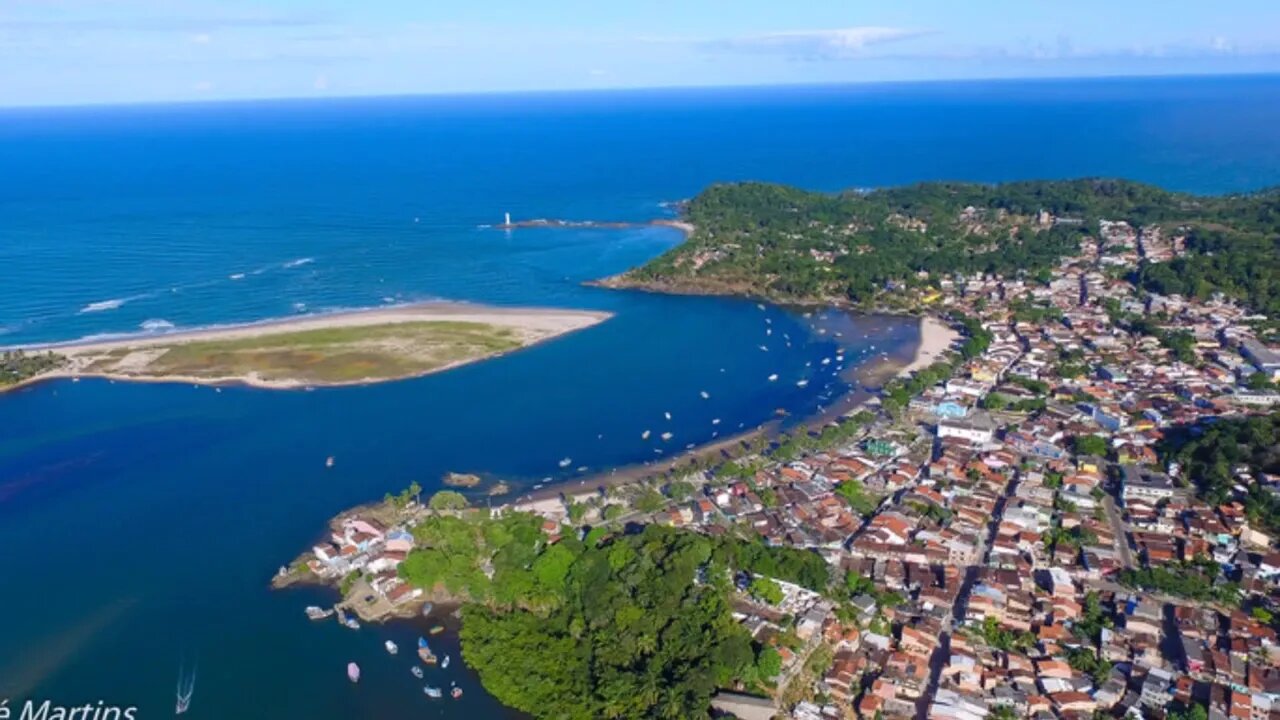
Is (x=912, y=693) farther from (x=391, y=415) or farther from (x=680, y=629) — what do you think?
(x=391, y=415)

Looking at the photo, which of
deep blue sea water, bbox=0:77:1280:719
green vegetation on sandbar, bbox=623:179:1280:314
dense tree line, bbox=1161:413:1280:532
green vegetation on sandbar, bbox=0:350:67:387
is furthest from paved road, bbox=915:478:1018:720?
green vegetation on sandbar, bbox=0:350:67:387

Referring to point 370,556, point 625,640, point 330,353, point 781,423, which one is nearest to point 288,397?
point 330,353

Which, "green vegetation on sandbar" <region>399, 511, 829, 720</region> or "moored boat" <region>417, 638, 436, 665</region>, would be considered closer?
"green vegetation on sandbar" <region>399, 511, 829, 720</region>

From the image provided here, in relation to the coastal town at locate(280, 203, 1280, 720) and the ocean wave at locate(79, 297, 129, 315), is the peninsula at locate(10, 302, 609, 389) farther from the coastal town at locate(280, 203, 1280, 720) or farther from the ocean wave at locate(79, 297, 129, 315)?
the coastal town at locate(280, 203, 1280, 720)

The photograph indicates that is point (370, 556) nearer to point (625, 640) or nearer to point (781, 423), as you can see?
point (625, 640)

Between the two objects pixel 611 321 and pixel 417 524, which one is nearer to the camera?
pixel 417 524

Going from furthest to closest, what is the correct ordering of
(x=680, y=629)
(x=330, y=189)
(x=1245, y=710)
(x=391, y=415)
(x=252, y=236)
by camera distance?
(x=330, y=189), (x=252, y=236), (x=391, y=415), (x=680, y=629), (x=1245, y=710)

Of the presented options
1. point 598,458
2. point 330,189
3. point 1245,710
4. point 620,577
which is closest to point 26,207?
point 330,189
